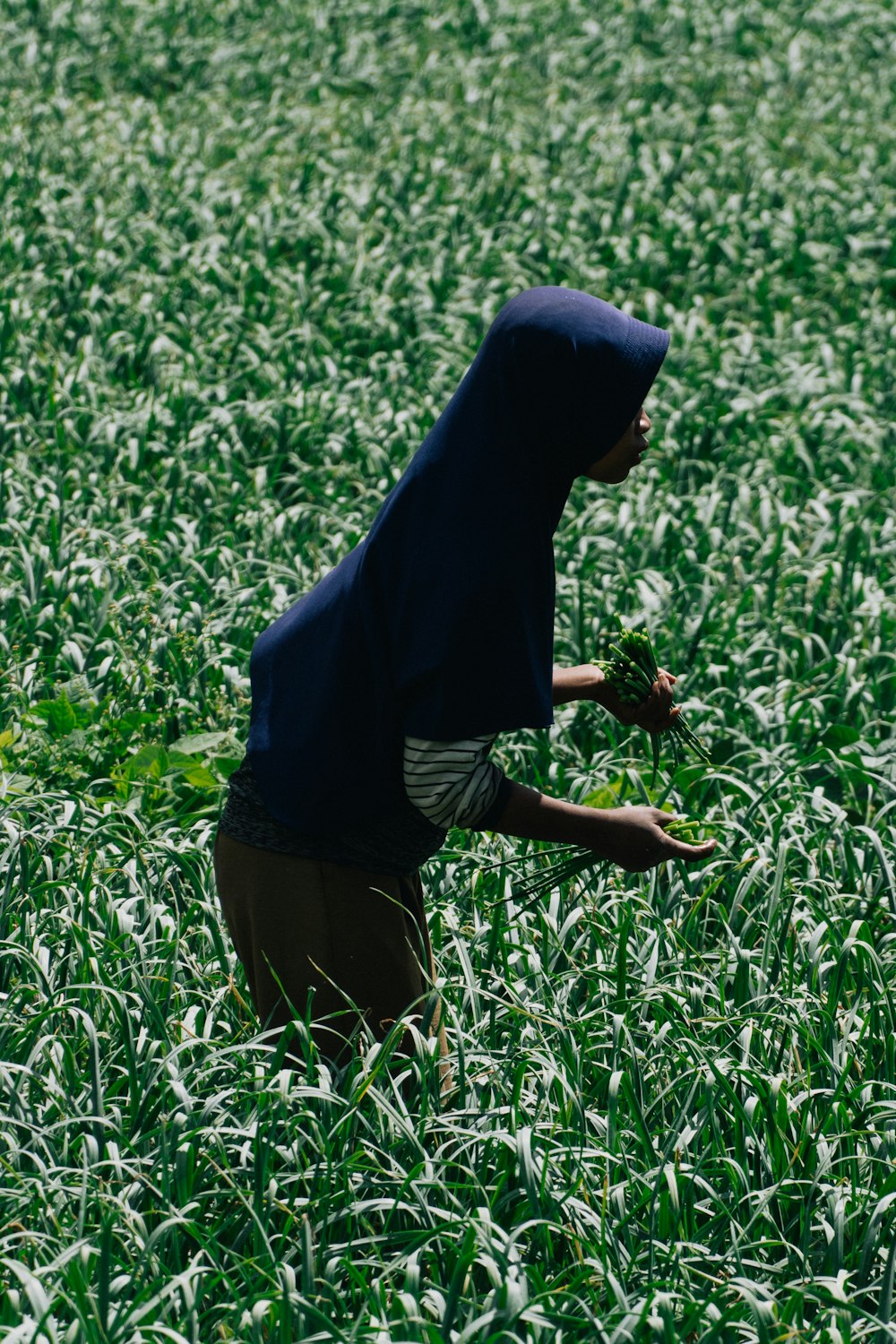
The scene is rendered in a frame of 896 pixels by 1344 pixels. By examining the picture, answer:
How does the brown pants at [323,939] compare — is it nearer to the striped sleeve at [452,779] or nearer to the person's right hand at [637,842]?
the striped sleeve at [452,779]

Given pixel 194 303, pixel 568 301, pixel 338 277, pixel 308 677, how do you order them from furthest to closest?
pixel 338 277 → pixel 194 303 → pixel 308 677 → pixel 568 301

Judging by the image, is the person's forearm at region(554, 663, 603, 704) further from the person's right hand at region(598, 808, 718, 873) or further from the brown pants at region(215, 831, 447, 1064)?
the brown pants at region(215, 831, 447, 1064)

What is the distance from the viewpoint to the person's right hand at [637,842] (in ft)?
7.30

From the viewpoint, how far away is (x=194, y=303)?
6.35 m

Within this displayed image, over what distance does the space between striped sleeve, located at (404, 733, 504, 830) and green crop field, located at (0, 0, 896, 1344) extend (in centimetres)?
49

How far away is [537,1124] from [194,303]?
4.81 metres

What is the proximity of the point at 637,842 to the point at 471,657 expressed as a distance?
452mm

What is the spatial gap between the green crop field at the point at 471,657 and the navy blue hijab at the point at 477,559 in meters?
0.60

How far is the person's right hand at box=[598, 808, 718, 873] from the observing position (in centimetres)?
223

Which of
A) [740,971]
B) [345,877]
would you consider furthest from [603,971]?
[345,877]

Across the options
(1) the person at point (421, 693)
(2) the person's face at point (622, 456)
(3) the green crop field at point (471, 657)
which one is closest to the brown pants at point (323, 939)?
(1) the person at point (421, 693)

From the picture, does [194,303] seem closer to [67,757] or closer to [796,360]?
[796,360]

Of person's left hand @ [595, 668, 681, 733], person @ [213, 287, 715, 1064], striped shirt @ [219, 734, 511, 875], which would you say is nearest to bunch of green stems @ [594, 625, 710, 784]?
person's left hand @ [595, 668, 681, 733]

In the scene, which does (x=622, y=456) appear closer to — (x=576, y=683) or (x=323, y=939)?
(x=576, y=683)
